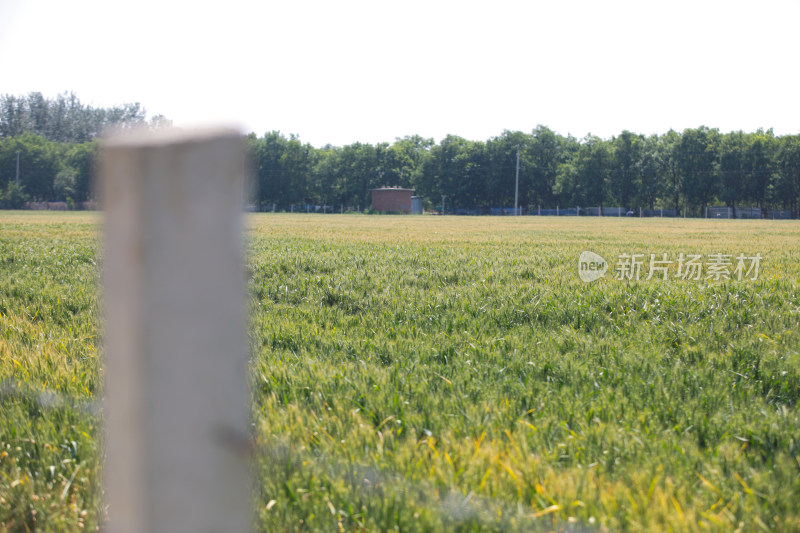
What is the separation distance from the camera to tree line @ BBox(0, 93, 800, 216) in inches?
3068

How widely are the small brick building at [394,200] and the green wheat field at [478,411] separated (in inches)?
3161

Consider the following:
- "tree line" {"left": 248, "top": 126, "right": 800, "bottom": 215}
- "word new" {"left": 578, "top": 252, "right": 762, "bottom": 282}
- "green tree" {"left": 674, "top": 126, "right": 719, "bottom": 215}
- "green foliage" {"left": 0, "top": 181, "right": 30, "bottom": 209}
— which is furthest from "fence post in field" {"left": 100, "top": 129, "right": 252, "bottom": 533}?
"green foliage" {"left": 0, "top": 181, "right": 30, "bottom": 209}

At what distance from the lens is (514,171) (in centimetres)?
9081

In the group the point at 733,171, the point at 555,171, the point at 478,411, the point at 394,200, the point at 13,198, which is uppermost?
the point at 555,171

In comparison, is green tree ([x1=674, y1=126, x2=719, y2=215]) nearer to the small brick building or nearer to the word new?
the small brick building

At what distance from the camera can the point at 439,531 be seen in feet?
6.05

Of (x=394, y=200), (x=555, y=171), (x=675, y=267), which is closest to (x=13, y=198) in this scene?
(x=394, y=200)

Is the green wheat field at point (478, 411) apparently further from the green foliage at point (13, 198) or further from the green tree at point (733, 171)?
the green foliage at point (13, 198)

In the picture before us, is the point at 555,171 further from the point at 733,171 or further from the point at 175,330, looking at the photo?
the point at 175,330

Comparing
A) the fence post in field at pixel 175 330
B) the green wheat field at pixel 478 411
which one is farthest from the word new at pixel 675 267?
the fence post in field at pixel 175 330

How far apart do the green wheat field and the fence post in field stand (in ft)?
4.20

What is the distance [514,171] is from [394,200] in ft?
65.9

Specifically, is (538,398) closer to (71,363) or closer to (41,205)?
(71,363)

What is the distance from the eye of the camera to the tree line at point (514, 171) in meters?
77.9
